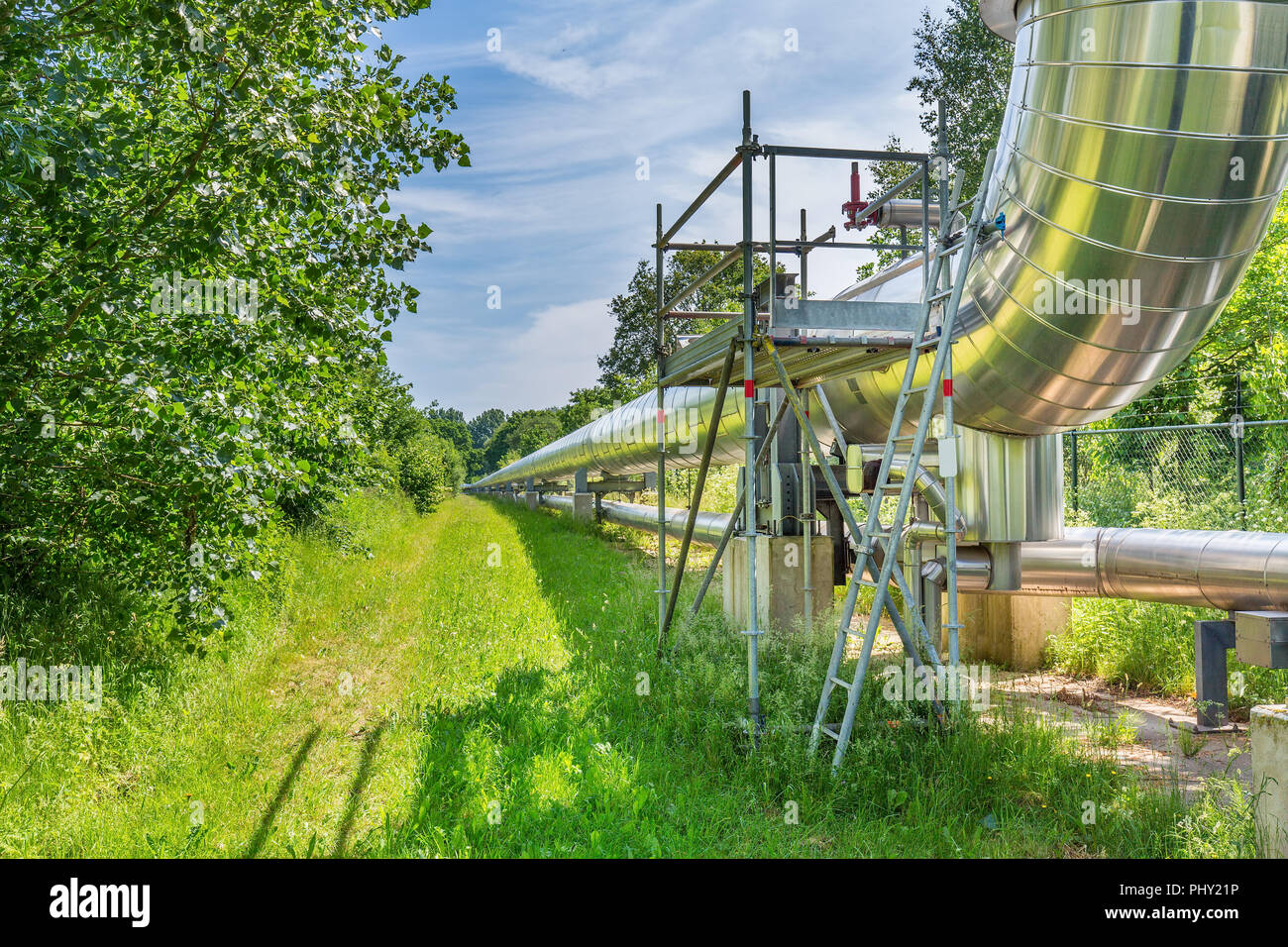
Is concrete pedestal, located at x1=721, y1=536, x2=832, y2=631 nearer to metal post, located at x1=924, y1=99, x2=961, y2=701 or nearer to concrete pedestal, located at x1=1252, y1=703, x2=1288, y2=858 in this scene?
metal post, located at x1=924, y1=99, x2=961, y2=701

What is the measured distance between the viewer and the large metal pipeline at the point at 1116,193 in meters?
3.97

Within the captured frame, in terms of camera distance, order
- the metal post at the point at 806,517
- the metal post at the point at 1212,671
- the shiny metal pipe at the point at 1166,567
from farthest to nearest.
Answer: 1. the metal post at the point at 806,517
2. the metal post at the point at 1212,671
3. the shiny metal pipe at the point at 1166,567

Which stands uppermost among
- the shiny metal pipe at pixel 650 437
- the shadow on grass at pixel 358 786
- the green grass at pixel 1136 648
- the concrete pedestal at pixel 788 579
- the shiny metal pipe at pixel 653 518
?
the shiny metal pipe at pixel 650 437

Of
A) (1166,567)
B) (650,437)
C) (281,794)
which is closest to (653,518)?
(650,437)

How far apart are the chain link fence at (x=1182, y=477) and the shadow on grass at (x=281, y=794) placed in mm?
7866

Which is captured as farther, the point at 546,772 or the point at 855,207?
the point at 855,207

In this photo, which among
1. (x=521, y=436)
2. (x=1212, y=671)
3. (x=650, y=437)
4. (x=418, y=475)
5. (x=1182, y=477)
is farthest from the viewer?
(x=521, y=436)

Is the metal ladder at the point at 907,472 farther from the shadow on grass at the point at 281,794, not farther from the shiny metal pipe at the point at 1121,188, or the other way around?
the shadow on grass at the point at 281,794

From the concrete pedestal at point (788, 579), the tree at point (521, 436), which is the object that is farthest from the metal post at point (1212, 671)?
the tree at point (521, 436)

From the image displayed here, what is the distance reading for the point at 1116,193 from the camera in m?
4.29

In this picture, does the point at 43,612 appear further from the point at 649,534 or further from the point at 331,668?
the point at 649,534

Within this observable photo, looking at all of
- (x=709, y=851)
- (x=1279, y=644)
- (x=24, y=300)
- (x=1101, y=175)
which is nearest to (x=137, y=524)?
(x=24, y=300)

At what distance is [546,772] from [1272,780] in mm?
3491

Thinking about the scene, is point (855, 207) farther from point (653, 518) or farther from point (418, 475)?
point (418, 475)
